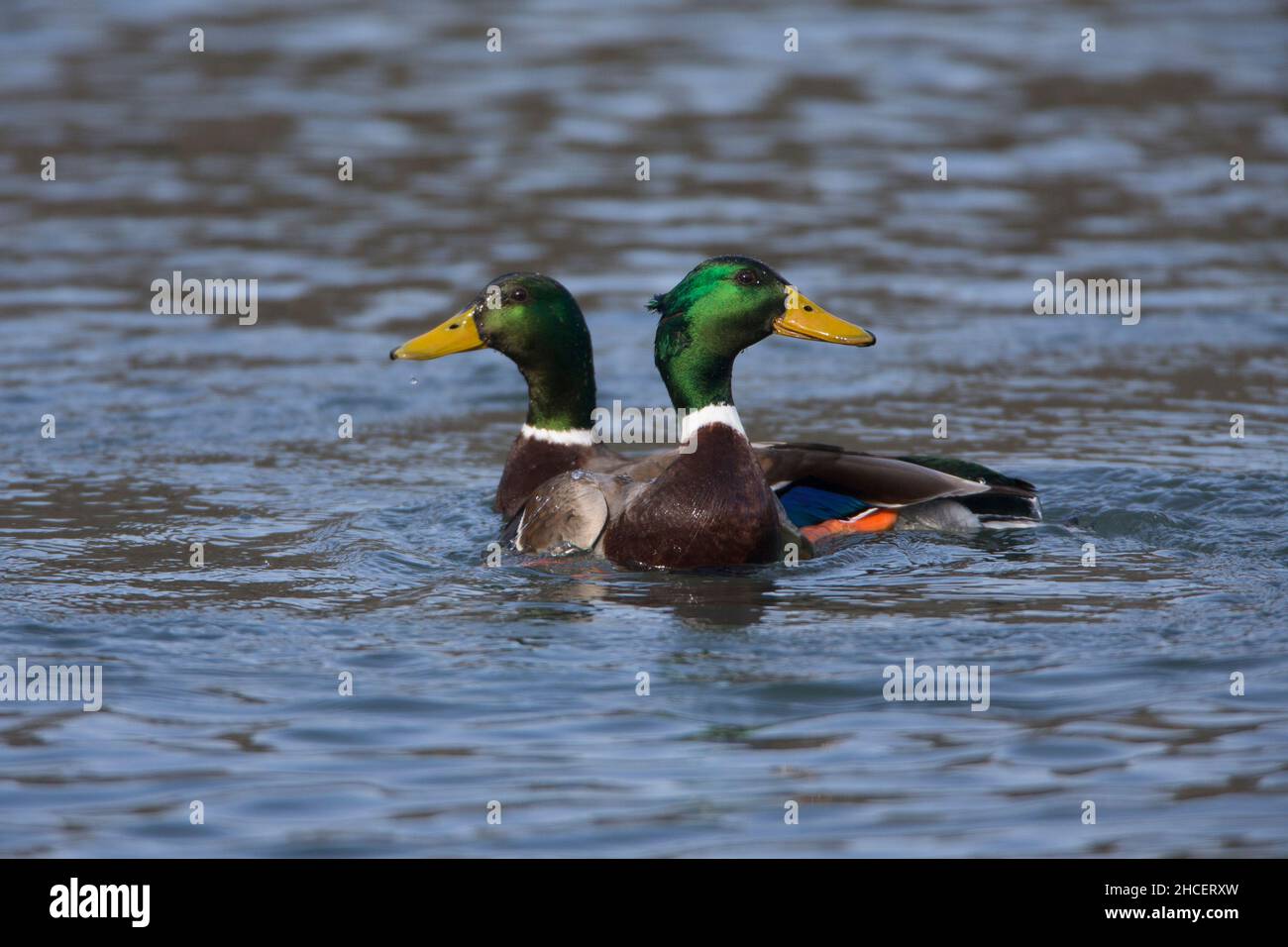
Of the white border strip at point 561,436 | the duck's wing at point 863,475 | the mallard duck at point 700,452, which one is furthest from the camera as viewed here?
the white border strip at point 561,436

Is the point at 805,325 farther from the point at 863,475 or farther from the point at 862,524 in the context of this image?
the point at 862,524

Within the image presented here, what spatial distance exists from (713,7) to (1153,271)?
9.05 meters

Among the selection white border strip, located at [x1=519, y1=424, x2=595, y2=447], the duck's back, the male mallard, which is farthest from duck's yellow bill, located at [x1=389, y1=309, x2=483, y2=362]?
the duck's back

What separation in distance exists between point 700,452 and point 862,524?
1.03m

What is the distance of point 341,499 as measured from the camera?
10.3 m

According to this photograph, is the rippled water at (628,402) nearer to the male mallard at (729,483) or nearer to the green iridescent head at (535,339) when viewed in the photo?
the male mallard at (729,483)

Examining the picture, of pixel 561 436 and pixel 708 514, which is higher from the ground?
pixel 561 436

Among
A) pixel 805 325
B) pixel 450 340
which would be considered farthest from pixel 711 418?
pixel 450 340

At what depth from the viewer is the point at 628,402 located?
12.4 metres

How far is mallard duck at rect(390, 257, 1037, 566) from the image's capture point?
8.64m

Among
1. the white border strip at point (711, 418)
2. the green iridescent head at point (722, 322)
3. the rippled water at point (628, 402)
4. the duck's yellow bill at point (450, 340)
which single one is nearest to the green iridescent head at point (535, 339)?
the duck's yellow bill at point (450, 340)

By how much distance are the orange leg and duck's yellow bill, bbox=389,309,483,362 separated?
197 cm

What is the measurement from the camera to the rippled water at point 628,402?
6160 millimetres

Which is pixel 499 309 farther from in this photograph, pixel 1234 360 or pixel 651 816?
pixel 1234 360
